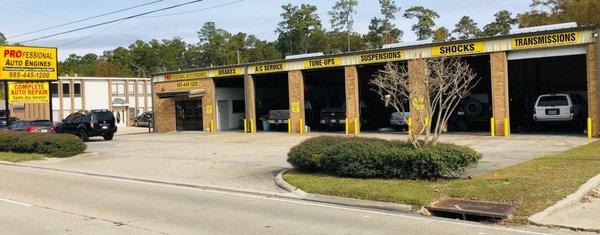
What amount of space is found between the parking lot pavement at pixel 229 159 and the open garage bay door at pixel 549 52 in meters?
3.42

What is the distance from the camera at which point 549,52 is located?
24672 mm

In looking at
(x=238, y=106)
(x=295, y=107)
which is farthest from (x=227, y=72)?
(x=295, y=107)

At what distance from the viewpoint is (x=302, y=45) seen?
A: 115750 millimetres

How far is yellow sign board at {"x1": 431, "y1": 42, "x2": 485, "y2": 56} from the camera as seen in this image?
26469 mm

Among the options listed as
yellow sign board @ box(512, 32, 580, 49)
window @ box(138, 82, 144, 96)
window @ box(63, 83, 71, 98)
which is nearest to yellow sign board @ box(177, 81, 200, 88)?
yellow sign board @ box(512, 32, 580, 49)

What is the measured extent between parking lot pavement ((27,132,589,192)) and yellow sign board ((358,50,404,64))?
470 cm

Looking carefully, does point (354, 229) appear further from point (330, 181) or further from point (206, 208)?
point (330, 181)

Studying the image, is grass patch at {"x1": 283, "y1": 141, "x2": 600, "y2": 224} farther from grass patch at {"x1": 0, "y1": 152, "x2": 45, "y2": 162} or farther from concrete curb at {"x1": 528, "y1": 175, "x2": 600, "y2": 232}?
grass patch at {"x1": 0, "y1": 152, "x2": 45, "y2": 162}

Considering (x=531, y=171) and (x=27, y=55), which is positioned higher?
(x=27, y=55)

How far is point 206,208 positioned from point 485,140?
53.0 ft

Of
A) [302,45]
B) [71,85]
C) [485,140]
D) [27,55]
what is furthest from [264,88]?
[302,45]

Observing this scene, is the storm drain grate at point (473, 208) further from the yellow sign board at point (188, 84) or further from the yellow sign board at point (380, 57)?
the yellow sign board at point (188, 84)

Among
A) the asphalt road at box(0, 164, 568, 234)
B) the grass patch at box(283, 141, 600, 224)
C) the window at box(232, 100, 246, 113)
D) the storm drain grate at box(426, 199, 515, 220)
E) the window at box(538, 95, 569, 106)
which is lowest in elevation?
the asphalt road at box(0, 164, 568, 234)

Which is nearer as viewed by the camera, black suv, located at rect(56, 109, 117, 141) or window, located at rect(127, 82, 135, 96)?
black suv, located at rect(56, 109, 117, 141)
